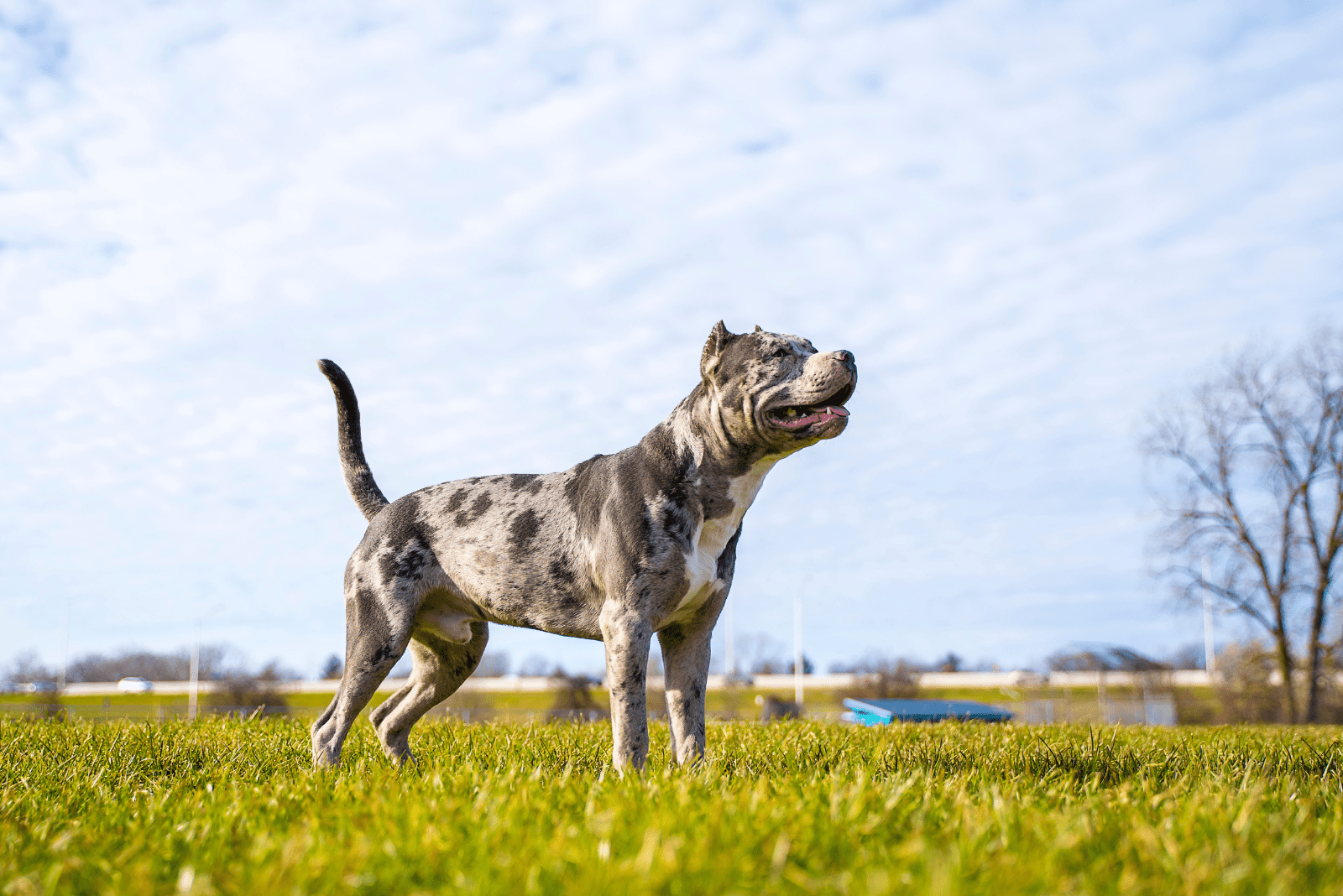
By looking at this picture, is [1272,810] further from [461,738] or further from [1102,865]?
[461,738]

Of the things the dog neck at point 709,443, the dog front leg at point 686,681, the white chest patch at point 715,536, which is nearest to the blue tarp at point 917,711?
the dog front leg at point 686,681

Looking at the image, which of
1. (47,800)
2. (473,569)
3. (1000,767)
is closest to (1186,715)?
(1000,767)

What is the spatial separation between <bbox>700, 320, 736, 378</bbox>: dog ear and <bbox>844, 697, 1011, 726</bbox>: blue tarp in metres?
8.14

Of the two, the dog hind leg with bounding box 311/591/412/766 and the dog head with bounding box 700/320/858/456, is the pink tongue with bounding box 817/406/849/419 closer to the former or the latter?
the dog head with bounding box 700/320/858/456

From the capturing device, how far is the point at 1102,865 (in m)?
2.61

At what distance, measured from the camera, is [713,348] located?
520 centimetres

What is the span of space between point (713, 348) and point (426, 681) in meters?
3.01

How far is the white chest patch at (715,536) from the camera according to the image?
16.7 ft

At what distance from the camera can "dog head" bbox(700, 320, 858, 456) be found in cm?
489

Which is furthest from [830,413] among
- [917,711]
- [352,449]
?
[917,711]

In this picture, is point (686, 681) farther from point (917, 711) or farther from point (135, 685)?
point (135, 685)

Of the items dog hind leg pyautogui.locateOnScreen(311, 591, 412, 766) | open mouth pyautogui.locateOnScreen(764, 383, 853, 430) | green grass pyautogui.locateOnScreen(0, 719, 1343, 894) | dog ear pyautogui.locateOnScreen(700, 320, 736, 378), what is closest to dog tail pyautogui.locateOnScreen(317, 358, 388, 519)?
dog hind leg pyautogui.locateOnScreen(311, 591, 412, 766)

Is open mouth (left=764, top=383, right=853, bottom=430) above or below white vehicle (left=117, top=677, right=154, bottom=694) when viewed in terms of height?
Answer: above

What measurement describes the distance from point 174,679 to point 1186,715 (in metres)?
75.6
